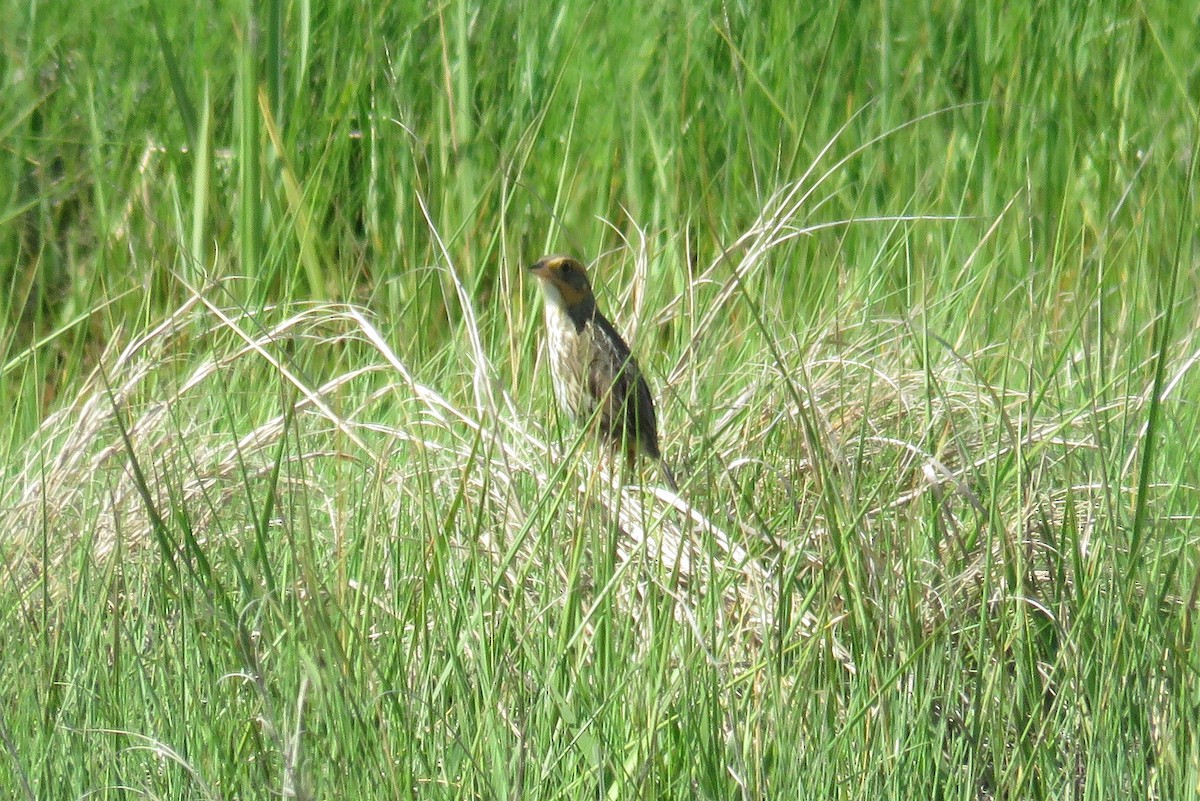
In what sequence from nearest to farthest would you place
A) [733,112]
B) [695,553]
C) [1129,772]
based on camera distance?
[1129,772] < [695,553] < [733,112]

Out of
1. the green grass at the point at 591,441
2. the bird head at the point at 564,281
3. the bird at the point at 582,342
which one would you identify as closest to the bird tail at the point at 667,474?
the green grass at the point at 591,441

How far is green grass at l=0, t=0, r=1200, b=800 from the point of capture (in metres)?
2.13

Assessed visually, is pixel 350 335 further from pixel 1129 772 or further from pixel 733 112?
pixel 733 112

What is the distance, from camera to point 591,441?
2654 millimetres

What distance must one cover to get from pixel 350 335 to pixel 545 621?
30.6 inches

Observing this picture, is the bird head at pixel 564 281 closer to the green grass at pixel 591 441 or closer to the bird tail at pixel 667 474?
the green grass at pixel 591 441

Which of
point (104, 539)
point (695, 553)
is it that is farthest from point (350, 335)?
point (695, 553)

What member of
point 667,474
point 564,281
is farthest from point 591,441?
point 564,281

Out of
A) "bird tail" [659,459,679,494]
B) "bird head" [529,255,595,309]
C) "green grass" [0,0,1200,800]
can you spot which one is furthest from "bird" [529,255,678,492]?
"bird tail" [659,459,679,494]

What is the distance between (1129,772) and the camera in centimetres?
213

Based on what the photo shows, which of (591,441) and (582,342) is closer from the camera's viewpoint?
(591,441)

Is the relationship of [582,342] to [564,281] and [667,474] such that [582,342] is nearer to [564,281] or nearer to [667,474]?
[564,281]

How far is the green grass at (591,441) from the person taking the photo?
213 centimetres

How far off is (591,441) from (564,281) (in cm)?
130
